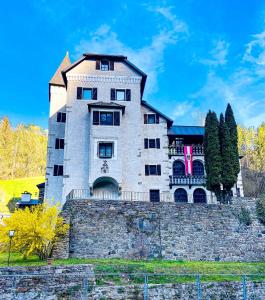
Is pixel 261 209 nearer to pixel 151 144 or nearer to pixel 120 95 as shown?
pixel 151 144

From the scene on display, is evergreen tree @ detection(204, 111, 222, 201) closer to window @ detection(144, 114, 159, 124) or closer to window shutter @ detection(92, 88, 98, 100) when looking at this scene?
window @ detection(144, 114, 159, 124)

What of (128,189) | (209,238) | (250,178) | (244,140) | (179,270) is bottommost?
(179,270)

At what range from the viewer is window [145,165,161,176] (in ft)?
122

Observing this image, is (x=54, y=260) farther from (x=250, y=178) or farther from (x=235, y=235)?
(x=250, y=178)

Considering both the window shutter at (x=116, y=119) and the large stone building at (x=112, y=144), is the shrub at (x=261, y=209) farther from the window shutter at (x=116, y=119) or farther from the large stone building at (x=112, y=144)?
the window shutter at (x=116, y=119)

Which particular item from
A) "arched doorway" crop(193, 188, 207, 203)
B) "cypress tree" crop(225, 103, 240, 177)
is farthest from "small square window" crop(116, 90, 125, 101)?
"arched doorway" crop(193, 188, 207, 203)

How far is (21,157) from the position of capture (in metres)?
72.1

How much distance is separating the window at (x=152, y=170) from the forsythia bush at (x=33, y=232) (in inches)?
570

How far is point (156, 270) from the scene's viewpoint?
21.1 metres

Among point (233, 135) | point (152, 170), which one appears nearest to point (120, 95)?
point (152, 170)

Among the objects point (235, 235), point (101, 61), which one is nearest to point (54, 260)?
point (235, 235)

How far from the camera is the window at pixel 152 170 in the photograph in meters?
37.2

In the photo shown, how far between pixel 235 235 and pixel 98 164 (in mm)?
13708

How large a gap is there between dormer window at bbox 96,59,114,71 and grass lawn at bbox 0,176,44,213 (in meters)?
28.6
